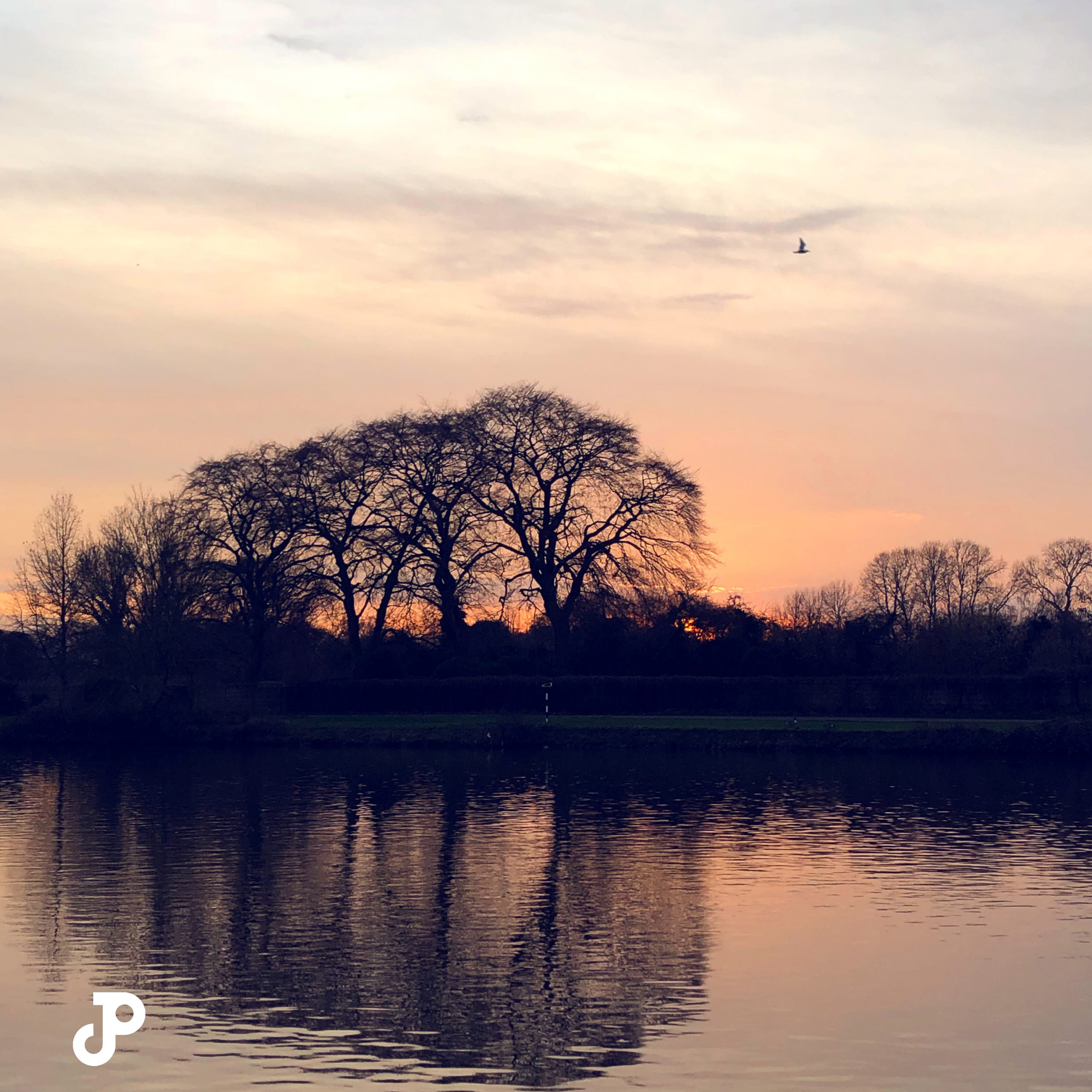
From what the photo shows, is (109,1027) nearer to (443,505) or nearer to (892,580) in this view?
(443,505)

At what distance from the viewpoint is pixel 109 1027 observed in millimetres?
13031

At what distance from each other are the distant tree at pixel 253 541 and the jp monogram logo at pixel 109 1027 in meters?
46.2

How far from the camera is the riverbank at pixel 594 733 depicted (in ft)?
143

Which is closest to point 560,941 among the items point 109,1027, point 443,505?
point 109,1027

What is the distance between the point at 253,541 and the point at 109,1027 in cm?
4819

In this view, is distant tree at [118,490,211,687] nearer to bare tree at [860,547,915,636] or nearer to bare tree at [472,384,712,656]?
bare tree at [472,384,712,656]

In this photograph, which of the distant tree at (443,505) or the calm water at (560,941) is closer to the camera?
the calm water at (560,941)

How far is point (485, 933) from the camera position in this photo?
17.3 meters

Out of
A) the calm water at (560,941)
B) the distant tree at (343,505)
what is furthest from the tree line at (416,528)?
the calm water at (560,941)

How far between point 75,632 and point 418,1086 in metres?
51.1

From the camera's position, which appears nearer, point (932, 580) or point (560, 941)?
point (560, 941)

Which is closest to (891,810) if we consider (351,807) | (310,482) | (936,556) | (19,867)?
(351,807)

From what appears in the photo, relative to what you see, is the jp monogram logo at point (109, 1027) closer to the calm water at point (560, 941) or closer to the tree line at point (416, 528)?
the calm water at point (560, 941)

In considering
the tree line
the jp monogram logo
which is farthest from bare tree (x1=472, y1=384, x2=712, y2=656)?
the jp monogram logo
